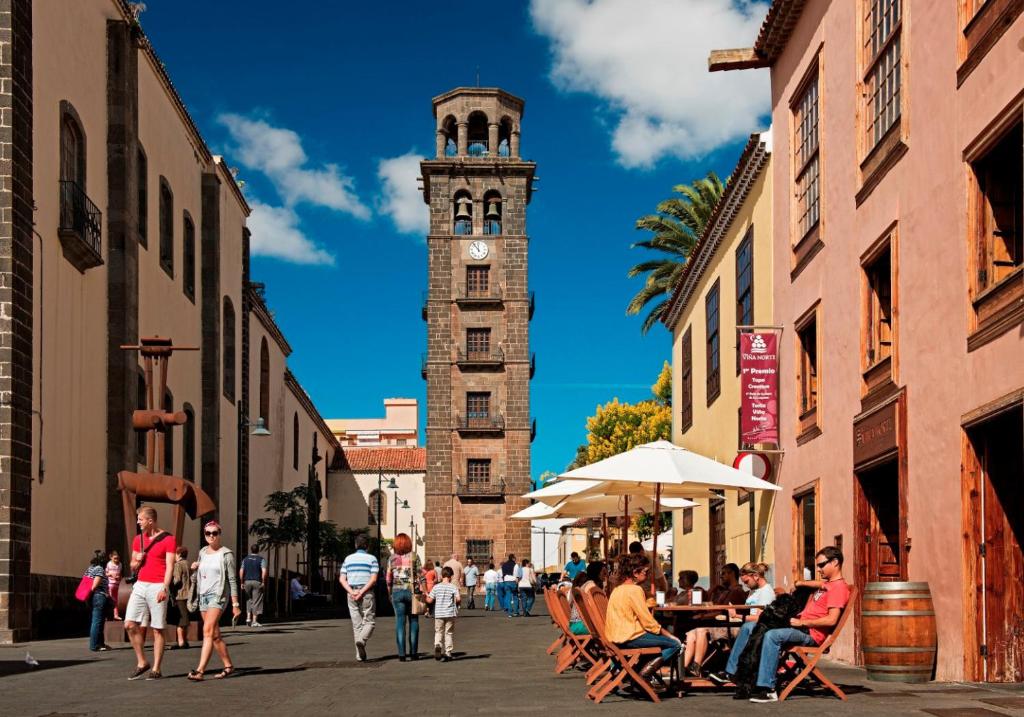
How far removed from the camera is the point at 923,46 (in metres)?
13.7

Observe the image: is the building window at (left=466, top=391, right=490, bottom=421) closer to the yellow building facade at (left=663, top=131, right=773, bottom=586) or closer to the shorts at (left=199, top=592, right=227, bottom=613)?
the yellow building facade at (left=663, top=131, right=773, bottom=586)

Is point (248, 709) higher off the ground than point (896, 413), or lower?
lower

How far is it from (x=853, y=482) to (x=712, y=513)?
460 inches

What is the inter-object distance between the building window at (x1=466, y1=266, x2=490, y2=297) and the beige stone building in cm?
2605

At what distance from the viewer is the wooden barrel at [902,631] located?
41.3 feet

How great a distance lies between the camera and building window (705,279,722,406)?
26781mm

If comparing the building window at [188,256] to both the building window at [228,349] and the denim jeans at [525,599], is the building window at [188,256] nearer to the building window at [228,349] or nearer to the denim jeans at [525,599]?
the building window at [228,349]

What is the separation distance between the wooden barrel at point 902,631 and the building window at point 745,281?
10420mm

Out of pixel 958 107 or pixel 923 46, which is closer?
pixel 958 107

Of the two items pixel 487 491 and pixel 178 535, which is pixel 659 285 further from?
pixel 178 535

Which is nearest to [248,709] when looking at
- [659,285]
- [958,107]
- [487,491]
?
[958,107]

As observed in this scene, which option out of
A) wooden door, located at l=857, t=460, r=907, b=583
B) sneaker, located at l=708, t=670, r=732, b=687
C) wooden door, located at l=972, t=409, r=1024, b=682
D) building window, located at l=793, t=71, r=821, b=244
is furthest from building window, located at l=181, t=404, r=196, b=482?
wooden door, located at l=972, t=409, r=1024, b=682

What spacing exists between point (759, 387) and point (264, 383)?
3766cm

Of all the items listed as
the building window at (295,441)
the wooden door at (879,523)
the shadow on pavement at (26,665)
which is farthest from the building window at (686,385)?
the building window at (295,441)
